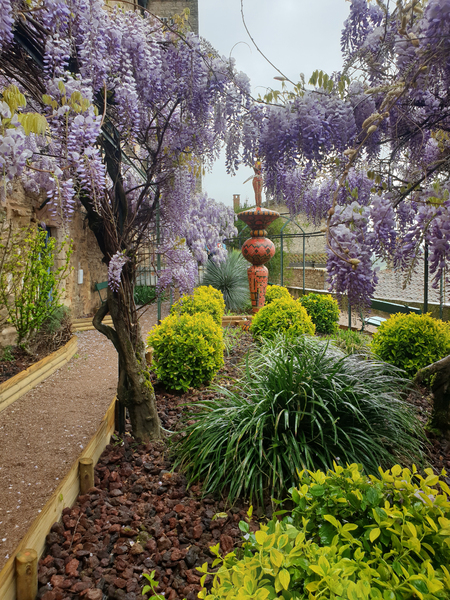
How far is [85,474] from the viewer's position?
1896 mm

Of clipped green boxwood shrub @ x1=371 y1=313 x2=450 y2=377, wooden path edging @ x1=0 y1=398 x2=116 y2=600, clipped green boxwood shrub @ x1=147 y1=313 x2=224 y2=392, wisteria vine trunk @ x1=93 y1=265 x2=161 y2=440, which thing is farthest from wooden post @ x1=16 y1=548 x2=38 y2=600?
clipped green boxwood shrub @ x1=371 y1=313 x2=450 y2=377

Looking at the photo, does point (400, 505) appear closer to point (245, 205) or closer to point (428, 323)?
point (428, 323)

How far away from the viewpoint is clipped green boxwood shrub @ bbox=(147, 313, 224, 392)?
121 inches

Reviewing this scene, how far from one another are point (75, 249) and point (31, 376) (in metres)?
3.50

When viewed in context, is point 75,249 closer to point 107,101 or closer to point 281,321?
point 281,321

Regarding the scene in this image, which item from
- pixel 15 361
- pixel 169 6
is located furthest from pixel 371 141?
pixel 169 6

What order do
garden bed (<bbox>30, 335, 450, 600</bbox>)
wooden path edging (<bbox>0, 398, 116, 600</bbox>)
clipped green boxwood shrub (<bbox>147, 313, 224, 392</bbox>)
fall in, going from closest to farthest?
wooden path edging (<bbox>0, 398, 116, 600</bbox>), garden bed (<bbox>30, 335, 450, 600</bbox>), clipped green boxwood shrub (<bbox>147, 313, 224, 392</bbox>)

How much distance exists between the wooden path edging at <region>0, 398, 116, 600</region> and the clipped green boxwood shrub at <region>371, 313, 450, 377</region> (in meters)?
2.47

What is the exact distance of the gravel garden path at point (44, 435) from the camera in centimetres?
180

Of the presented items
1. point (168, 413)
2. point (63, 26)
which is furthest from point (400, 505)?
point (63, 26)

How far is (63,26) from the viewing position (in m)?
1.64

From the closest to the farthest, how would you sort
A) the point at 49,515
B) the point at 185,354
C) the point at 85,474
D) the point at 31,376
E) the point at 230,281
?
the point at 49,515 < the point at 85,474 < the point at 185,354 < the point at 31,376 < the point at 230,281

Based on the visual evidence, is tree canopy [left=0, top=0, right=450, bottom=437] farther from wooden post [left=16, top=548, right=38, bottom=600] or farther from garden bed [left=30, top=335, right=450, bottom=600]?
wooden post [left=16, top=548, right=38, bottom=600]

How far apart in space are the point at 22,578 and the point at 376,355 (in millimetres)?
2943
